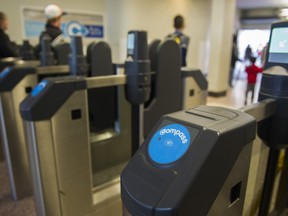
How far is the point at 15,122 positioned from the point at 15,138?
12 centimetres

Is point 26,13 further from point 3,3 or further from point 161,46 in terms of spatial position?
point 161,46

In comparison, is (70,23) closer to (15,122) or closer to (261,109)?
(15,122)

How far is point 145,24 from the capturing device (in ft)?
17.0

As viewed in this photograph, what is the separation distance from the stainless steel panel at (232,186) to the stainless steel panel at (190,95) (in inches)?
49.7

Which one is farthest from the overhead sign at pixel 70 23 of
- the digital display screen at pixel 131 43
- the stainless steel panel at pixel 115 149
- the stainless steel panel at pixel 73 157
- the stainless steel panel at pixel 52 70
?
the stainless steel panel at pixel 73 157

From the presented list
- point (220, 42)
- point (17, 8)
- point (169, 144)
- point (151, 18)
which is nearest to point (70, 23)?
point (17, 8)

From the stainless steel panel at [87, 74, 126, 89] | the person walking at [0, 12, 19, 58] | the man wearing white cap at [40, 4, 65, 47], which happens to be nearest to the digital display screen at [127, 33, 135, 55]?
the stainless steel panel at [87, 74, 126, 89]

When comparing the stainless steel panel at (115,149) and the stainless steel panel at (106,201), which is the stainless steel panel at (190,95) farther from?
the stainless steel panel at (106,201)

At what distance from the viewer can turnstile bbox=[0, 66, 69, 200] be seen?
1.69m

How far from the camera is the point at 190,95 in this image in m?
1.83

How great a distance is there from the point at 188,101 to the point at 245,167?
4.28ft

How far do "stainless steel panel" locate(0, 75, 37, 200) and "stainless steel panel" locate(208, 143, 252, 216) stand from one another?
1.64 meters

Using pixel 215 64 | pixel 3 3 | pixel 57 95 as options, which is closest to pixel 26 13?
pixel 3 3

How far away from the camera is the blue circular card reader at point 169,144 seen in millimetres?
457
